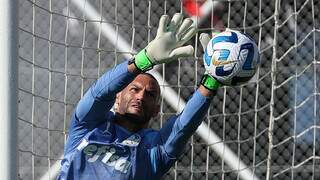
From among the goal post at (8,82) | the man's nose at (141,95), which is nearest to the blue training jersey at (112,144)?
the man's nose at (141,95)

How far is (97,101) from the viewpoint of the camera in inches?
121

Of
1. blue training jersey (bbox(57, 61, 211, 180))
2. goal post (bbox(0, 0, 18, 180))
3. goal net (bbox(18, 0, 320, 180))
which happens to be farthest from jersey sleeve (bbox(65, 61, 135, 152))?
goal net (bbox(18, 0, 320, 180))

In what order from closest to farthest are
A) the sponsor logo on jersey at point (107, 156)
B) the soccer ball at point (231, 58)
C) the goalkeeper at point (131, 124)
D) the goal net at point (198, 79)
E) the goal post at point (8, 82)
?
the goal post at point (8, 82) < the soccer ball at point (231, 58) < the goalkeeper at point (131, 124) < the sponsor logo on jersey at point (107, 156) < the goal net at point (198, 79)

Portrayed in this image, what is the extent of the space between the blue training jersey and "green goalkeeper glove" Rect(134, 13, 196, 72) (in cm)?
17

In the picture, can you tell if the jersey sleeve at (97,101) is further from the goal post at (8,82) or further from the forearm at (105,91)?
the goal post at (8,82)

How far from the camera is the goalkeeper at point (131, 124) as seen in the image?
3.01 m

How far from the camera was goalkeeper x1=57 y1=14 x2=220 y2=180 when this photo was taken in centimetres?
301

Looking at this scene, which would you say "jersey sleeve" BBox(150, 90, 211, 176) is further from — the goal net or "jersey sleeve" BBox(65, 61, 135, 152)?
the goal net

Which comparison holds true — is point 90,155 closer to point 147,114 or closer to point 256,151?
point 147,114

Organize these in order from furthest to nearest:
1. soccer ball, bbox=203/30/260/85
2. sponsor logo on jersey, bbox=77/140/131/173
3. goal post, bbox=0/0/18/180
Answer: sponsor logo on jersey, bbox=77/140/131/173 → soccer ball, bbox=203/30/260/85 → goal post, bbox=0/0/18/180

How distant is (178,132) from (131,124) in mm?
228

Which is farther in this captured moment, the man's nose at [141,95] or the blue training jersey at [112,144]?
the man's nose at [141,95]

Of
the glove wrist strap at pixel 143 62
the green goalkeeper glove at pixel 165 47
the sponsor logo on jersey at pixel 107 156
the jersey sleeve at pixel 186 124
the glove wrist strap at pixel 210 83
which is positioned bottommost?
the sponsor logo on jersey at pixel 107 156

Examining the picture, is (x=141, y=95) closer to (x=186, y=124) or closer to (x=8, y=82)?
(x=186, y=124)
